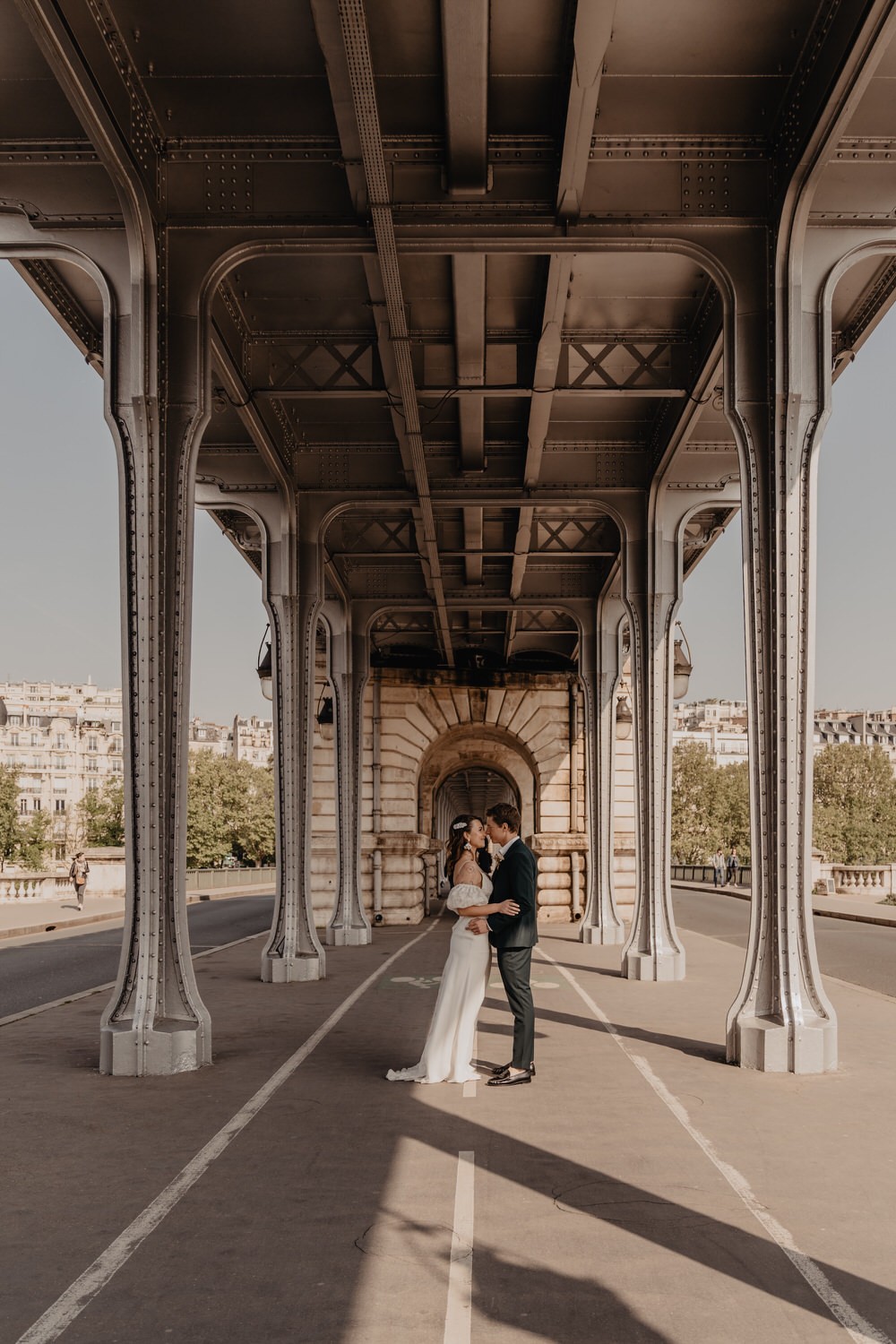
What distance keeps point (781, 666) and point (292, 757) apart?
9.88m

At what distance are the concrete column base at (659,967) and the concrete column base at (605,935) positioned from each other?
25.4 ft

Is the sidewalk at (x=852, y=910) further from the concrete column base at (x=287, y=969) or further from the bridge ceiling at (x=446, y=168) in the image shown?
the bridge ceiling at (x=446, y=168)

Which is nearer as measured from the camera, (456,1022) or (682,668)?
(456,1022)

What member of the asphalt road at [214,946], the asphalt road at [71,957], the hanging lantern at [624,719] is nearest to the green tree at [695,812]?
the asphalt road at [214,946]

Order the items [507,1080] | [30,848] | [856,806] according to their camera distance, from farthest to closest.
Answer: [856,806], [30,848], [507,1080]

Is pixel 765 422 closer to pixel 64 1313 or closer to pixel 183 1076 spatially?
pixel 183 1076

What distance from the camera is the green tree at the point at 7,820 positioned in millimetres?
97625

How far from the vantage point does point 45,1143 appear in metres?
8.33

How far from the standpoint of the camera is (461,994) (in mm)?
10477

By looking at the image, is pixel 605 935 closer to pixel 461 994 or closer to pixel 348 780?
pixel 348 780

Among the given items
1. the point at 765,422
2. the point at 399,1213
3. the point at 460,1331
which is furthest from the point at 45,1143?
the point at 765,422

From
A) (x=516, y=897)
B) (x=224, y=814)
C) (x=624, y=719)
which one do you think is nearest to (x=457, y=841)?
(x=516, y=897)

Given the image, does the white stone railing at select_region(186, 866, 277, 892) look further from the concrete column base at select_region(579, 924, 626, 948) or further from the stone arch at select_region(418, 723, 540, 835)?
the concrete column base at select_region(579, 924, 626, 948)

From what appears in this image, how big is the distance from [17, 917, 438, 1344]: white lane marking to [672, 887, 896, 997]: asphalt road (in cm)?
1105
